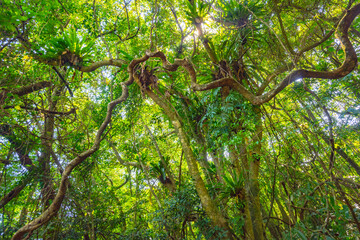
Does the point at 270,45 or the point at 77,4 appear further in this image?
the point at 77,4

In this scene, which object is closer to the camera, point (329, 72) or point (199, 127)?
point (329, 72)

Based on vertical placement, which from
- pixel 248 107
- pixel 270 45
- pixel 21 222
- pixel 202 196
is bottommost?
pixel 202 196

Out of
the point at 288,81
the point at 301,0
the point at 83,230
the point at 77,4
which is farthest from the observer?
the point at 77,4

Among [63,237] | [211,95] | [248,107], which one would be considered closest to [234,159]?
[248,107]

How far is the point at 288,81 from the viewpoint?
2.15 meters

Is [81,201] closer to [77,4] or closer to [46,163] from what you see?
[46,163]

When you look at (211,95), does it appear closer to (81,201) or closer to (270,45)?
(270,45)

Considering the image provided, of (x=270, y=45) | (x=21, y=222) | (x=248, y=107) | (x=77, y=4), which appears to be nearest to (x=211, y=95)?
(x=248, y=107)

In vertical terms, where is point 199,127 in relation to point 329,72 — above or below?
above

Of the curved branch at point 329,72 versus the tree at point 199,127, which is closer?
the curved branch at point 329,72

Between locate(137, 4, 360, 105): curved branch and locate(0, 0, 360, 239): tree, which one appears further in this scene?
locate(0, 0, 360, 239): tree

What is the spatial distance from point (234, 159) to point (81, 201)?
2.46 m

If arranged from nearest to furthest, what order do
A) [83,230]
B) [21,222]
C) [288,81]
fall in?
[288,81] < [21,222] < [83,230]

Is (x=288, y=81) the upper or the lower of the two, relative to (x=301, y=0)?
lower
